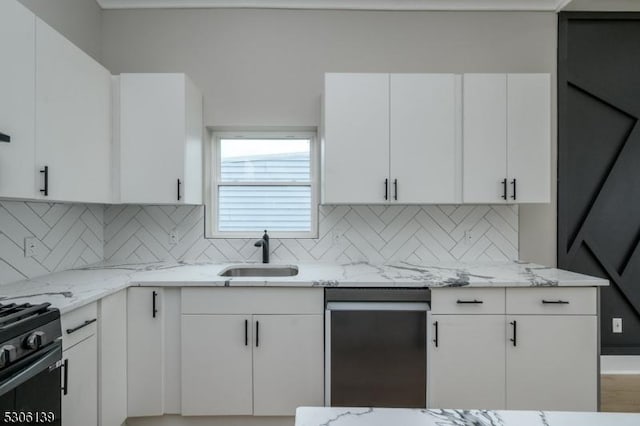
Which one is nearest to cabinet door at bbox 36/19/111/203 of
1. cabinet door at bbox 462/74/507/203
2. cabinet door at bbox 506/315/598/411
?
cabinet door at bbox 462/74/507/203

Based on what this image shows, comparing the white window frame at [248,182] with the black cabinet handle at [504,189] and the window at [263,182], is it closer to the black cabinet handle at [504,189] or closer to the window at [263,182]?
the window at [263,182]

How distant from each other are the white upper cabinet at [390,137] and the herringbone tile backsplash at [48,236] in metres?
1.78

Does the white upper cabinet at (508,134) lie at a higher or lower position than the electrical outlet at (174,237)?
higher

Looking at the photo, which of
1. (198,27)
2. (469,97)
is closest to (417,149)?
(469,97)

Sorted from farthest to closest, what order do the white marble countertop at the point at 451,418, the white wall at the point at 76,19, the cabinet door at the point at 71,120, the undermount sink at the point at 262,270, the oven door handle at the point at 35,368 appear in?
the undermount sink at the point at 262,270, the white wall at the point at 76,19, the cabinet door at the point at 71,120, the oven door handle at the point at 35,368, the white marble countertop at the point at 451,418

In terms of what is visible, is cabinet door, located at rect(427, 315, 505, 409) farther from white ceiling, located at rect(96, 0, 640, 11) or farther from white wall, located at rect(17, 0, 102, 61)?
white wall, located at rect(17, 0, 102, 61)

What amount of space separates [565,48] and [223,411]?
365 centimetres

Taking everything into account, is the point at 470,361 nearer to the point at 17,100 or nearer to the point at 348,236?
the point at 348,236

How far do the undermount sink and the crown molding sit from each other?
80.7 inches

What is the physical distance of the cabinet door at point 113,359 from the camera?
1.73 meters

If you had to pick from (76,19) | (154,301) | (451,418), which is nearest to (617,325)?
(451,418)

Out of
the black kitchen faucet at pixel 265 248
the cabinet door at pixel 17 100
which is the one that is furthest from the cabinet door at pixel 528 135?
the cabinet door at pixel 17 100

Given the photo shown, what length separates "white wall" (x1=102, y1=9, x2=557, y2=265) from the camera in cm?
266

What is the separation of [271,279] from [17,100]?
1.48m
